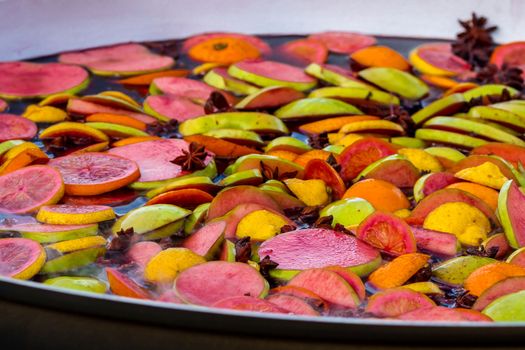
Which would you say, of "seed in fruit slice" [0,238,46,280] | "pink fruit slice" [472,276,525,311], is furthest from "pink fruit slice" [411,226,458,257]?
"seed in fruit slice" [0,238,46,280]

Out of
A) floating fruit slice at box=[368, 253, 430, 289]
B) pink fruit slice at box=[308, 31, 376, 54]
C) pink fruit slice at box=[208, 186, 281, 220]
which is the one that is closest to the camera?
floating fruit slice at box=[368, 253, 430, 289]

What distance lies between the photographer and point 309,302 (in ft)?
4.52

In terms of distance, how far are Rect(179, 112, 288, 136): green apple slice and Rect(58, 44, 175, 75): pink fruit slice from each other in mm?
564

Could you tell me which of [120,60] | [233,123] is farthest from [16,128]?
[120,60]

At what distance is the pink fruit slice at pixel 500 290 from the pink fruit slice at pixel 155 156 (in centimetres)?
77

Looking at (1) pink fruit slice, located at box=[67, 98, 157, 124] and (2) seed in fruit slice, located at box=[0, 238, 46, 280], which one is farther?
(1) pink fruit slice, located at box=[67, 98, 157, 124]

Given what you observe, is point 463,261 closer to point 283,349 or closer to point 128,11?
point 283,349

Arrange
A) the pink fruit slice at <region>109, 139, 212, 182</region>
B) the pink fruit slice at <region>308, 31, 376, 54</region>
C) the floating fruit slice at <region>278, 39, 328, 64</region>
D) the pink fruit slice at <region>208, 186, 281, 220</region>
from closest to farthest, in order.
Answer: the pink fruit slice at <region>208, 186, 281, 220</region> → the pink fruit slice at <region>109, 139, 212, 182</region> → the floating fruit slice at <region>278, 39, 328, 64</region> → the pink fruit slice at <region>308, 31, 376, 54</region>

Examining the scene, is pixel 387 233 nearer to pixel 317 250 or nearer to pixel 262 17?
pixel 317 250

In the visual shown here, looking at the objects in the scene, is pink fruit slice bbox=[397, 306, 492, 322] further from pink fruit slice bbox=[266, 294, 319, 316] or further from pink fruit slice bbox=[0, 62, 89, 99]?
pink fruit slice bbox=[0, 62, 89, 99]

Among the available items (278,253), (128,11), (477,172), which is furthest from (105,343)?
(128,11)

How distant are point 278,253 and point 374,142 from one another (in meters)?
0.56

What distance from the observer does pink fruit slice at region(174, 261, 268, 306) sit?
54.0 inches

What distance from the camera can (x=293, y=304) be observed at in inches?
53.3
